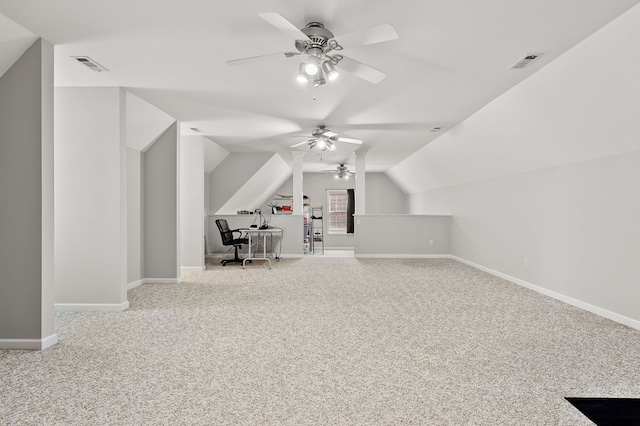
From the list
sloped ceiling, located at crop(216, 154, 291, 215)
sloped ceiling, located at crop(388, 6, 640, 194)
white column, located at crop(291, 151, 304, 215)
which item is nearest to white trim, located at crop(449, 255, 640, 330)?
sloped ceiling, located at crop(388, 6, 640, 194)

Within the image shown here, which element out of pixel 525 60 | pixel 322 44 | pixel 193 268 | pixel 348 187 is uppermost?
pixel 525 60

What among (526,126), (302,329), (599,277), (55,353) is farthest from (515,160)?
(55,353)

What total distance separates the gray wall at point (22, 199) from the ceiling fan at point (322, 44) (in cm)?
171

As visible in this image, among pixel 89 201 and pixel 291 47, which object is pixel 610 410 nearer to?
pixel 291 47

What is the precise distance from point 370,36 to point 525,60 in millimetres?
1860

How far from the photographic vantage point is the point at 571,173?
170 inches

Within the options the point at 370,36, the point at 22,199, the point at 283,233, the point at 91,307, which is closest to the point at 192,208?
the point at 283,233

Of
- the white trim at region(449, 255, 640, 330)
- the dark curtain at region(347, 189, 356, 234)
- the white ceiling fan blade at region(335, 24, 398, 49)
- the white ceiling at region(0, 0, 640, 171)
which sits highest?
the white ceiling at region(0, 0, 640, 171)

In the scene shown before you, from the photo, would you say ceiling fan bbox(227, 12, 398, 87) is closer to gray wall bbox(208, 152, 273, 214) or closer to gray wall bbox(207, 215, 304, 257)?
gray wall bbox(207, 215, 304, 257)

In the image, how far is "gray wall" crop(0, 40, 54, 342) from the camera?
3.01 meters

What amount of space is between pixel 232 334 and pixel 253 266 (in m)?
4.12

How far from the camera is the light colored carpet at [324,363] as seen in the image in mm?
2004

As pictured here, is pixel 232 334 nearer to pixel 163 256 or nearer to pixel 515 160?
pixel 163 256

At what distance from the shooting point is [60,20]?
2.78 metres
